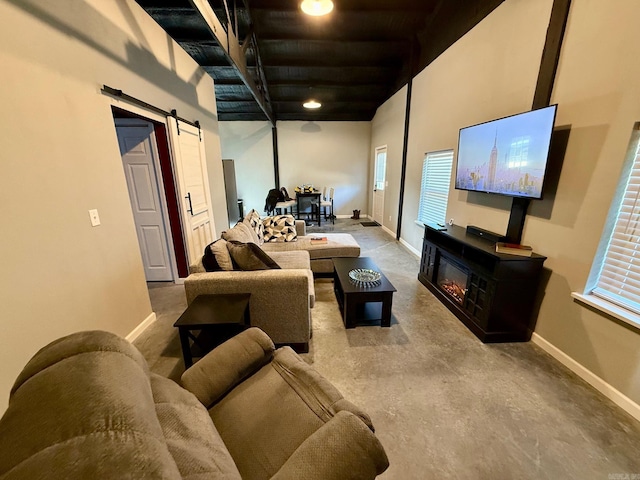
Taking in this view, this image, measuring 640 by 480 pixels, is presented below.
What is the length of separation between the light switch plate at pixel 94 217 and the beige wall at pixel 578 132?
3.48m

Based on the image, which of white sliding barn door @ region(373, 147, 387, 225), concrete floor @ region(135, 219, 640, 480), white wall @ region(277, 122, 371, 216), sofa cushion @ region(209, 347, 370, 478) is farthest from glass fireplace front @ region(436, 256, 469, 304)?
white wall @ region(277, 122, 371, 216)

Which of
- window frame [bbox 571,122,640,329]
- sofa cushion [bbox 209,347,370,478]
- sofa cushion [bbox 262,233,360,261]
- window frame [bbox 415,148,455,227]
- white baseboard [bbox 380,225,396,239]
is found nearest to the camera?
sofa cushion [bbox 209,347,370,478]

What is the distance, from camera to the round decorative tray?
2461 mm

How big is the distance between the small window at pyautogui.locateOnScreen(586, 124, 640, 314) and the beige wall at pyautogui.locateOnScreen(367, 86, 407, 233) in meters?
3.70

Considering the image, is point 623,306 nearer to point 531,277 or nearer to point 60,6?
point 531,277

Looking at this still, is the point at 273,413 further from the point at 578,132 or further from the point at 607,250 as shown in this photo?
the point at 578,132

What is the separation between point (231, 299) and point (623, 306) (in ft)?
8.53

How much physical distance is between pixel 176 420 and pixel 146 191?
3041 mm

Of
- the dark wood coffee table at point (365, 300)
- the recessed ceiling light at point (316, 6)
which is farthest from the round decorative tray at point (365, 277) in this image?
the recessed ceiling light at point (316, 6)

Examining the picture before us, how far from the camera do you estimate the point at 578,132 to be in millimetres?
1852

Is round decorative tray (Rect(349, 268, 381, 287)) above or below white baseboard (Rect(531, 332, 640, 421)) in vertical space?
above

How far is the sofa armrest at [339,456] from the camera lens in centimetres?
70

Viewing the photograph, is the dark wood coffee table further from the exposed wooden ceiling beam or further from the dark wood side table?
the exposed wooden ceiling beam

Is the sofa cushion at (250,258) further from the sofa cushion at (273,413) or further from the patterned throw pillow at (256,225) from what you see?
the patterned throw pillow at (256,225)
